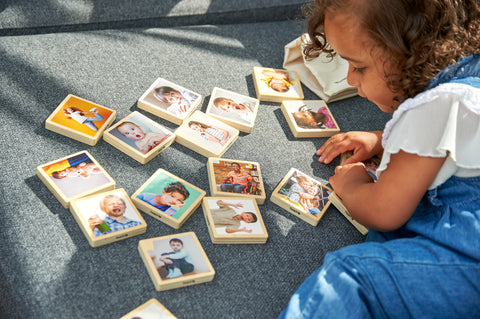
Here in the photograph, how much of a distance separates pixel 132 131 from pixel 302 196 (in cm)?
51

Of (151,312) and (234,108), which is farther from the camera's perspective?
(234,108)

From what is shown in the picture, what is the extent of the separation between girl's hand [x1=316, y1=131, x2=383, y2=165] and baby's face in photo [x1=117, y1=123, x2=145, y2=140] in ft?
1.75

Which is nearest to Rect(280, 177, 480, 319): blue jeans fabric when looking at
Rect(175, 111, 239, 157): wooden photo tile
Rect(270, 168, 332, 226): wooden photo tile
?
Rect(270, 168, 332, 226): wooden photo tile

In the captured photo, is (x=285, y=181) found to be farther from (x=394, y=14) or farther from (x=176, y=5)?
(x=176, y=5)

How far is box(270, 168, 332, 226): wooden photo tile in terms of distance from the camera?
1247 millimetres

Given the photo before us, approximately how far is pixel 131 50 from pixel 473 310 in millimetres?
1284

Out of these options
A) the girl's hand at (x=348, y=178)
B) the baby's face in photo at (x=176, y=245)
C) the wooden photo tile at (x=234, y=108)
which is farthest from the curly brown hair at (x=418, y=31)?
the baby's face in photo at (x=176, y=245)

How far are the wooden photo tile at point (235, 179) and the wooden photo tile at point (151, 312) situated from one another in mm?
349

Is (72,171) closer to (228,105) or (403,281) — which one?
(228,105)

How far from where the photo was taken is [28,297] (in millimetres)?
962

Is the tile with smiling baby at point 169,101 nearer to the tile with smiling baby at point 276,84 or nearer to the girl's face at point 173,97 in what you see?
the girl's face at point 173,97

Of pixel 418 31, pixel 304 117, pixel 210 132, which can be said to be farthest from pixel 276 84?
pixel 418 31

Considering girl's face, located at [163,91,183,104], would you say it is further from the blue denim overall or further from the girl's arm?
the blue denim overall

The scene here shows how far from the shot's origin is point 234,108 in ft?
4.92
